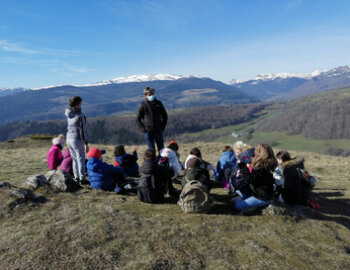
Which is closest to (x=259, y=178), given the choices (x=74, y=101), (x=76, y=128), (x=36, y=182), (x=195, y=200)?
(x=195, y=200)

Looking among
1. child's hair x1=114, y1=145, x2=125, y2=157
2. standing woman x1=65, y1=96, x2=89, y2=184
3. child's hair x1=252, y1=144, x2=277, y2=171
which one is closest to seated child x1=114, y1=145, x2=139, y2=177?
child's hair x1=114, y1=145, x2=125, y2=157

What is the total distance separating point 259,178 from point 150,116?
19.1ft

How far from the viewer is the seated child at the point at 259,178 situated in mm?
7720

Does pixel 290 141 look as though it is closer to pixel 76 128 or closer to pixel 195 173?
pixel 195 173

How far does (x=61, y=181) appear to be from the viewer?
9.33m

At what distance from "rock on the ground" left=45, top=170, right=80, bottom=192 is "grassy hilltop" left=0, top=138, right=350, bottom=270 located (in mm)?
415

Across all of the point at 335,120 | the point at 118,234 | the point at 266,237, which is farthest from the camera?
the point at 335,120

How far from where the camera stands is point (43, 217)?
6.96m

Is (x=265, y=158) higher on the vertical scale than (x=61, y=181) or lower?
higher

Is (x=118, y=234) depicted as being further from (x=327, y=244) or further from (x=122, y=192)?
(x=327, y=244)

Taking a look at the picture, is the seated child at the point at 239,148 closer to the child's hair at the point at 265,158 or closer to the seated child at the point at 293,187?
the seated child at the point at 293,187

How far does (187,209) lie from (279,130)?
198182 mm

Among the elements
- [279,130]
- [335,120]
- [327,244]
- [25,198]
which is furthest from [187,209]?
[335,120]

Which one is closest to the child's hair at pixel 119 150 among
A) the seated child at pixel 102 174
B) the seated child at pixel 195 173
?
the seated child at pixel 102 174
